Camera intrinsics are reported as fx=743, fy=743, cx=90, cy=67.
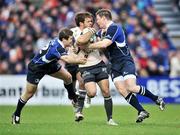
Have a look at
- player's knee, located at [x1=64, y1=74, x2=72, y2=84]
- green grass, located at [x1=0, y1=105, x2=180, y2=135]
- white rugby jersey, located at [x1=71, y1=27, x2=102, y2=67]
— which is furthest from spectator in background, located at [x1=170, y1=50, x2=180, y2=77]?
white rugby jersey, located at [x1=71, y1=27, x2=102, y2=67]

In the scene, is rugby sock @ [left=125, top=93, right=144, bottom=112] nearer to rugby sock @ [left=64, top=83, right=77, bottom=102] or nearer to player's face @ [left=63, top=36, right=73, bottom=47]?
player's face @ [left=63, top=36, right=73, bottom=47]

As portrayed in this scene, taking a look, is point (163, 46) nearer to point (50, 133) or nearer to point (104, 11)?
point (104, 11)

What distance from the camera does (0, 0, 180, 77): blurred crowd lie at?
1093 inches

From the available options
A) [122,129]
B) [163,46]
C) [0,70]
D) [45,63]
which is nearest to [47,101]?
[0,70]

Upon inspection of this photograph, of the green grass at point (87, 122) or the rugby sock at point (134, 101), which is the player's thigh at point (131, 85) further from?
the green grass at point (87, 122)

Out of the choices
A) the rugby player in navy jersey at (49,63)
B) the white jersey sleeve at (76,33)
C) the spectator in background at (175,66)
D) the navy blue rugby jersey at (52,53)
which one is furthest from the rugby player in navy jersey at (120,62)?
the spectator in background at (175,66)

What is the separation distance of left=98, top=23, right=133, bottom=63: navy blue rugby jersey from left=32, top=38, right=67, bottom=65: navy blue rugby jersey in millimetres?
995

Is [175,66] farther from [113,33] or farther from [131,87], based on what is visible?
[113,33]

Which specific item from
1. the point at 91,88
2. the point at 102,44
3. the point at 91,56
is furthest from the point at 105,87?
the point at 102,44

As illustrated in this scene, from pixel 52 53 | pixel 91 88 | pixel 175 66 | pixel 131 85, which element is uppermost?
pixel 52 53

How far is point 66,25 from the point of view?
90.5 feet

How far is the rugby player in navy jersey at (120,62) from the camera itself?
15.7m

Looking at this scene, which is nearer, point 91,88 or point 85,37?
point 85,37

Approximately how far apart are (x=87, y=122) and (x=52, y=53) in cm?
208
